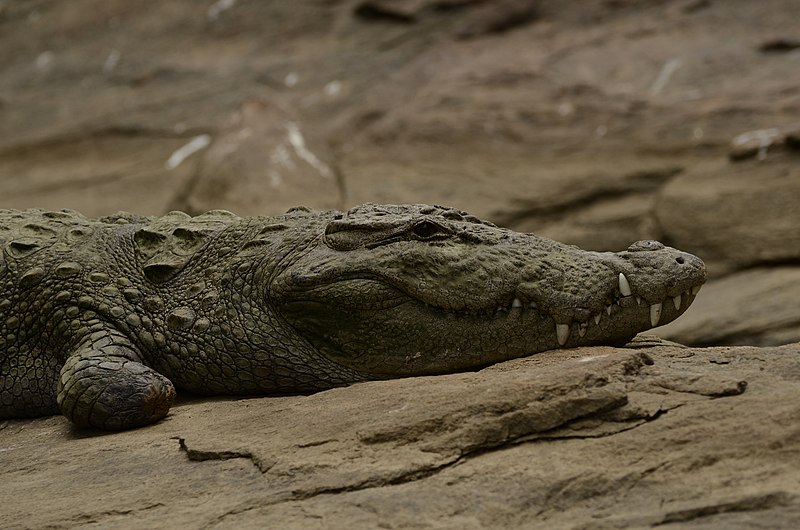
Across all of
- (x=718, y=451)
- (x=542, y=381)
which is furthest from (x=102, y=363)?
(x=718, y=451)

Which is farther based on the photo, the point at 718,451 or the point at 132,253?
the point at 132,253

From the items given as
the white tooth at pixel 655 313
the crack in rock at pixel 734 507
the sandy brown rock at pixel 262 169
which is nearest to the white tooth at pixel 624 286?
the white tooth at pixel 655 313

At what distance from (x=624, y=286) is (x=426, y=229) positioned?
0.93 meters

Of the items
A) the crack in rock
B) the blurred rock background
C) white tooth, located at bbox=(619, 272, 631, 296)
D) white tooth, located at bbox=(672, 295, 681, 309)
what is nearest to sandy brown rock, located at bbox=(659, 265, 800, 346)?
the blurred rock background

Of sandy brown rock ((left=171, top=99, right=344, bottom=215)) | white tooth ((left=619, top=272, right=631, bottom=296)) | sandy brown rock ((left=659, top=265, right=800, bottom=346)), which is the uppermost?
white tooth ((left=619, top=272, right=631, bottom=296))

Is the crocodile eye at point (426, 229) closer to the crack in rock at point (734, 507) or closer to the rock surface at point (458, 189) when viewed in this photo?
the rock surface at point (458, 189)

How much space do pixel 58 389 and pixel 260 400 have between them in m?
0.92

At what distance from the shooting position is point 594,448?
349 centimetres

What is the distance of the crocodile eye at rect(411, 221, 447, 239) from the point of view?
473 centimetres

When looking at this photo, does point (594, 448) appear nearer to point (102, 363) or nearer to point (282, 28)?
point (102, 363)

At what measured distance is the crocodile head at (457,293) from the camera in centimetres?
450

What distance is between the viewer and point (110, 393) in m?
4.61

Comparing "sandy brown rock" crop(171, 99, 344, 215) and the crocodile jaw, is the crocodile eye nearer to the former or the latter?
the crocodile jaw

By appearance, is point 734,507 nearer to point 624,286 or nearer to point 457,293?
point 624,286
